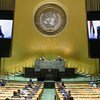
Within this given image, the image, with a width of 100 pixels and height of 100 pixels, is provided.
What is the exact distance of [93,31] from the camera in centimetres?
2361

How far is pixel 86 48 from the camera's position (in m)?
23.6

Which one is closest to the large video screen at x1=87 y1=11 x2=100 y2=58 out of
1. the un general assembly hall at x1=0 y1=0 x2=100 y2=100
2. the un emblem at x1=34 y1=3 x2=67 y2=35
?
the un general assembly hall at x1=0 y1=0 x2=100 y2=100

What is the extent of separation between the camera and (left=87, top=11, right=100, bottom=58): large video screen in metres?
23.4

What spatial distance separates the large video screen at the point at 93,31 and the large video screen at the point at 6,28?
586 centimetres

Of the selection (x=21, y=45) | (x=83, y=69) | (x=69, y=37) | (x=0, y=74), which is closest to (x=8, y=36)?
(x=21, y=45)

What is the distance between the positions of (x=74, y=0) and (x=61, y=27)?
2.24 meters

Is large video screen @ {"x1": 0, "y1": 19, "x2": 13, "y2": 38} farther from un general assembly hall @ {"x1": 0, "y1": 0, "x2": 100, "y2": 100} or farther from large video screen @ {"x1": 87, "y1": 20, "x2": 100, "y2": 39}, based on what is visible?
large video screen @ {"x1": 87, "y1": 20, "x2": 100, "y2": 39}

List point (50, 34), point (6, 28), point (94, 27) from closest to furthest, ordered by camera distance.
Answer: point (94, 27) < point (6, 28) < point (50, 34)

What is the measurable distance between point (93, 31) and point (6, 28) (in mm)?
6528

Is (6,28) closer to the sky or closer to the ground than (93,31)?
closer to the sky

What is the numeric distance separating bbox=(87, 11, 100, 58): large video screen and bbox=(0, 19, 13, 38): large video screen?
19.2ft

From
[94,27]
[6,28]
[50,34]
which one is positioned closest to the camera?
[94,27]

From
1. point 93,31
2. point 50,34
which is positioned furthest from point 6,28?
point 93,31

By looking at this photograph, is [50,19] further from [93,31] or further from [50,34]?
[93,31]
